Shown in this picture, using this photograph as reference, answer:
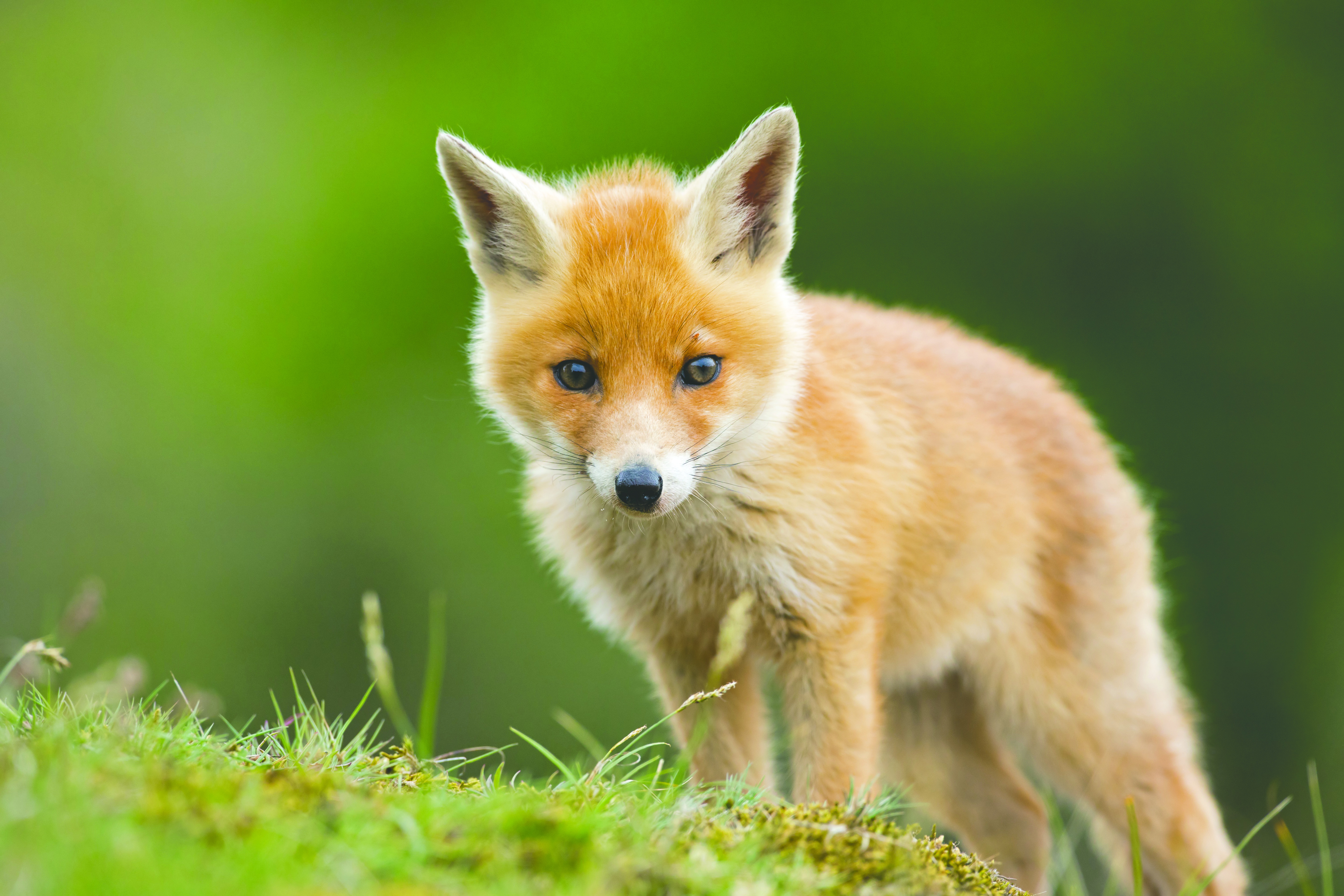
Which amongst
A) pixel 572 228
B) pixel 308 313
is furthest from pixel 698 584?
pixel 308 313

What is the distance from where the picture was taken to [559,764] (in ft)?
9.77

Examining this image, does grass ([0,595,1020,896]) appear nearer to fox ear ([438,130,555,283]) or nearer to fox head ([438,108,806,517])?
fox head ([438,108,806,517])

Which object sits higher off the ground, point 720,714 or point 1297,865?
point 1297,865

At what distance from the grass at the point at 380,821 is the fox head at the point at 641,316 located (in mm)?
1081

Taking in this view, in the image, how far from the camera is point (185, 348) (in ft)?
39.2

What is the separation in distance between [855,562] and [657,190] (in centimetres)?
169

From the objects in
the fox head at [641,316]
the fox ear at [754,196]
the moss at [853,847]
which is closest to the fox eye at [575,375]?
Result: the fox head at [641,316]

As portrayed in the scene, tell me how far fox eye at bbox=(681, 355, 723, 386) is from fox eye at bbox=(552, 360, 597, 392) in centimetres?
32

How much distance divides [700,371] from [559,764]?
1616 millimetres

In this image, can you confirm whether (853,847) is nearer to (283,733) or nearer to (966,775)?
(283,733)

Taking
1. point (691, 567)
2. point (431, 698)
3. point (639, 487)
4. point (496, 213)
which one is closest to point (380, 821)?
point (431, 698)

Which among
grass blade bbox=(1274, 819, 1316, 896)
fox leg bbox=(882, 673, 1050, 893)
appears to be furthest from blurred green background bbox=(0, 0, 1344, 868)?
grass blade bbox=(1274, 819, 1316, 896)

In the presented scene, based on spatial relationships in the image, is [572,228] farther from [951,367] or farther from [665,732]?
[665,732]

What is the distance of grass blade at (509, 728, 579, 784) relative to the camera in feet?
9.52
